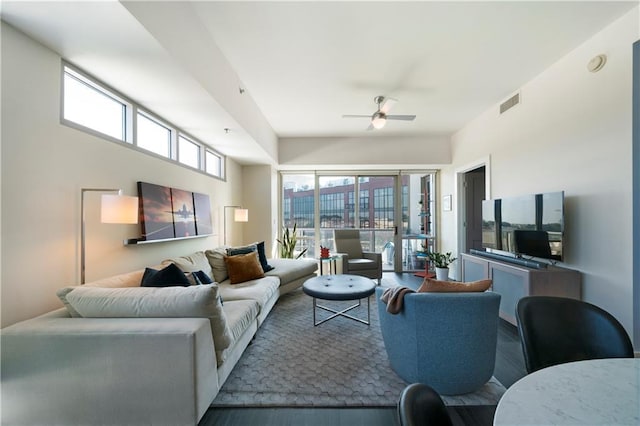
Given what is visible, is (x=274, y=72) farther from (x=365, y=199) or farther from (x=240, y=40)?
(x=365, y=199)

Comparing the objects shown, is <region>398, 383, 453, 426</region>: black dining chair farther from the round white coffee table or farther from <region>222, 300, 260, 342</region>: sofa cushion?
the round white coffee table

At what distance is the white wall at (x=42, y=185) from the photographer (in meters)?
1.53

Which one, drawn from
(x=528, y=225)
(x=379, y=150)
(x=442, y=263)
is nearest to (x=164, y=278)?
(x=528, y=225)

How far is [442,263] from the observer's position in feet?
16.4

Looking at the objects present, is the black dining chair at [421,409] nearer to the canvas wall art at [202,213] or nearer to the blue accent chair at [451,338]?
the blue accent chair at [451,338]

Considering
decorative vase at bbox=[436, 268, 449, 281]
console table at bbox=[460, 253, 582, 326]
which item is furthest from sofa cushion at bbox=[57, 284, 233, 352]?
decorative vase at bbox=[436, 268, 449, 281]

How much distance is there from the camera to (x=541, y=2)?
196 cm

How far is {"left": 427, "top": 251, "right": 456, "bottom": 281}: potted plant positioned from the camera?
15.4 feet

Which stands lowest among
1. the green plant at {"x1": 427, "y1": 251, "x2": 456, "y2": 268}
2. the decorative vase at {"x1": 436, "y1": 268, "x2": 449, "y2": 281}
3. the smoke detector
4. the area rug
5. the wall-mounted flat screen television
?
the area rug

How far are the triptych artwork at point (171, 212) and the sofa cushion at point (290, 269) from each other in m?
1.19

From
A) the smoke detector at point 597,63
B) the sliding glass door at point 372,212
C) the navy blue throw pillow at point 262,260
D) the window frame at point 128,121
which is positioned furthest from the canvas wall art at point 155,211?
the smoke detector at point 597,63

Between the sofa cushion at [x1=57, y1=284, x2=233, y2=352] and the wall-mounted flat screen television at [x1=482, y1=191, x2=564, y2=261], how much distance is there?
10.7 ft

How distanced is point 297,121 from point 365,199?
2.44 metres

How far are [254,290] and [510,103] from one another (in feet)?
13.5
